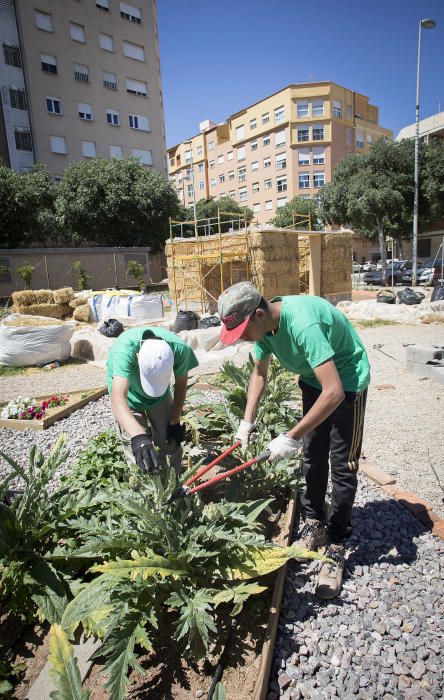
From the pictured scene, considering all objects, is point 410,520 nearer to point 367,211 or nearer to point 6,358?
point 6,358

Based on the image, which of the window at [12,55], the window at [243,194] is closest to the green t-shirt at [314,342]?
the window at [12,55]

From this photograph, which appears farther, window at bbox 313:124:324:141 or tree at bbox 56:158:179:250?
window at bbox 313:124:324:141

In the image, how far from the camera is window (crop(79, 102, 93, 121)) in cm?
2981

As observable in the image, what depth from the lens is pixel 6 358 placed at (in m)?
8.00

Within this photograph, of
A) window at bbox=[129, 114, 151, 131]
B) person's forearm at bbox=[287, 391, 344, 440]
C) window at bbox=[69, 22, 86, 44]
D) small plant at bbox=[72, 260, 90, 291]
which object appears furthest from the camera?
window at bbox=[129, 114, 151, 131]

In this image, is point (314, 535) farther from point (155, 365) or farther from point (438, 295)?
point (438, 295)

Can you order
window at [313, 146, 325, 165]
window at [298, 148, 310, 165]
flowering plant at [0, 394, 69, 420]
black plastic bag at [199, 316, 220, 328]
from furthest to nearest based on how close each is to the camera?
window at [298, 148, 310, 165], window at [313, 146, 325, 165], black plastic bag at [199, 316, 220, 328], flowering plant at [0, 394, 69, 420]

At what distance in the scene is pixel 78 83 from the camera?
2962 centimetres

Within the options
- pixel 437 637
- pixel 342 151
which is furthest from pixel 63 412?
pixel 342 151

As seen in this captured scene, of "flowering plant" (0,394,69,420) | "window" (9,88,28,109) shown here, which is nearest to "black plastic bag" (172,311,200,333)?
"flowering plant" (0,394,69,420)

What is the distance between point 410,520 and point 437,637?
3.17 ft

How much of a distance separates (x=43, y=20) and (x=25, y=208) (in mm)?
15336

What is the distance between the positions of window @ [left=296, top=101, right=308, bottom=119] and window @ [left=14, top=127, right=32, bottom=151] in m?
27.2

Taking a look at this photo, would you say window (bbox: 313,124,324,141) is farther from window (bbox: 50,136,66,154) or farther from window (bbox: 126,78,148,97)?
window (bbox: 50,136,66,154)
